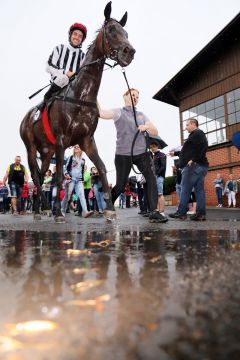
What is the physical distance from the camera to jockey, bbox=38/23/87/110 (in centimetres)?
499

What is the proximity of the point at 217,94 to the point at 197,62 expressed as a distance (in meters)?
2.28

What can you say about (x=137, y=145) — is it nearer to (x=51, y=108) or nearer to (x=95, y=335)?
(x=51, y=108)

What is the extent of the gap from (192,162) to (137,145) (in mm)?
1471

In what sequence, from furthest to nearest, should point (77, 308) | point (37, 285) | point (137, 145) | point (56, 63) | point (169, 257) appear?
point (56, 63) < point (137, 145) < point (169, 257) < point (37, 285) < point (77, 308)

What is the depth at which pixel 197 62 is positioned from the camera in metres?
19.5

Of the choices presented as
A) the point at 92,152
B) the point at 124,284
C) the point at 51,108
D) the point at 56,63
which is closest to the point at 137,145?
the point at 92,152

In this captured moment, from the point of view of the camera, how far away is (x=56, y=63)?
204 inches

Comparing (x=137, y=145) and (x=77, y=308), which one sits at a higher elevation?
(x=137, y=145)

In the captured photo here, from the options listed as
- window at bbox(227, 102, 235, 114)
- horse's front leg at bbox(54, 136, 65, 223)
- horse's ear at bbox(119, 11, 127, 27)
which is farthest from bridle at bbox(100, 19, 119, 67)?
window at bbox(227, 102, 235, 114)

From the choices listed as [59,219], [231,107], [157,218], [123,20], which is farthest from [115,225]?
[231,107]

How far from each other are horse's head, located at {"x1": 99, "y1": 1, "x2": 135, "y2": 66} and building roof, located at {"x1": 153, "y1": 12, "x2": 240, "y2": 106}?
13.7 metres

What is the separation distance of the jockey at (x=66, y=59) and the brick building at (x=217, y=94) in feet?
43.4

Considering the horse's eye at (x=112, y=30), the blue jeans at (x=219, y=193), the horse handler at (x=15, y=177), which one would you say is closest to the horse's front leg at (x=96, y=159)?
the horse's eye at (x=112, y=30)

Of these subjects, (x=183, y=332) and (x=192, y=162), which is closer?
(x=183, y=332)
